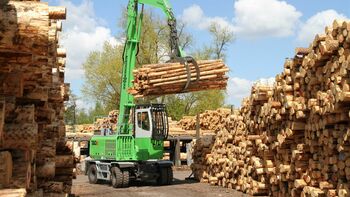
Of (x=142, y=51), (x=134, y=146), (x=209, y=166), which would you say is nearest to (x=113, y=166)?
(x=134, y=146)

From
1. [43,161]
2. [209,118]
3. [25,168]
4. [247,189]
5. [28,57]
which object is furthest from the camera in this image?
[209,118]

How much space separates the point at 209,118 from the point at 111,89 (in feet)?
48.9

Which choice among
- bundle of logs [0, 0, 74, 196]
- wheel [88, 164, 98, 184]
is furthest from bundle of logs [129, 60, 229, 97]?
bundle of logs [0, 0, 74, 196]

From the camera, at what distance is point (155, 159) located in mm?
17266

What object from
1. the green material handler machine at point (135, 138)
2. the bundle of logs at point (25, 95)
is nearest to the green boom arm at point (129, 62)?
the green material handler machine at point (135, 138)

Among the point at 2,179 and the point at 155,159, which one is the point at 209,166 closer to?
the point at 155,159

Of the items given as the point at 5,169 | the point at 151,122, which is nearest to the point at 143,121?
the point at 151,122

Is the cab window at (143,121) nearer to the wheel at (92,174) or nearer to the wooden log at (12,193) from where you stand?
the wheel at (92,174)

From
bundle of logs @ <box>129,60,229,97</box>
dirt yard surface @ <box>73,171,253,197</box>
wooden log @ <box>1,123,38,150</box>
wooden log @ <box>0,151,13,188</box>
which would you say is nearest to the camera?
wooden log @ <box>0,151,13,188</box>

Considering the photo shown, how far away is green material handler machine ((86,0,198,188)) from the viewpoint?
16938 millimetres

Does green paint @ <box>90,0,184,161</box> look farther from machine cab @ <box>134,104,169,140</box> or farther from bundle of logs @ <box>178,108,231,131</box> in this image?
bundle of logs @ <box>178,108,231,131</box>

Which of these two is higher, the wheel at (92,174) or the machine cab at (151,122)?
the machine cab at (151,122)

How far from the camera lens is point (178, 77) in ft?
46.6

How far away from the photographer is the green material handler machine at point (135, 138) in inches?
667
